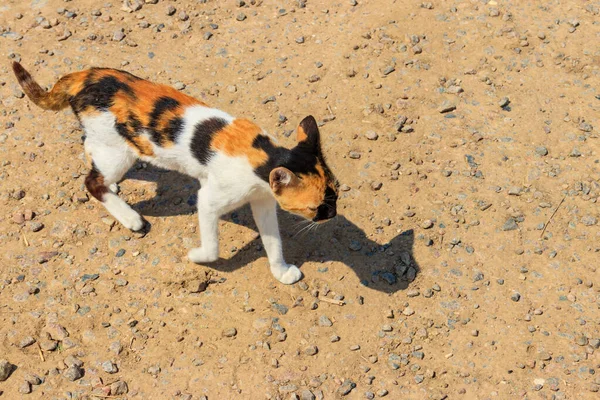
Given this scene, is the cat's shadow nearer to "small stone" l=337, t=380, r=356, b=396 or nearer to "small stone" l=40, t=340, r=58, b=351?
"small stone" l=337, t=380, r=356, b=396

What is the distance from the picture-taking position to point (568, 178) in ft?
18.6

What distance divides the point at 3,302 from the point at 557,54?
572 cm

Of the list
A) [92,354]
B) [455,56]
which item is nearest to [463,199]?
[455,56]

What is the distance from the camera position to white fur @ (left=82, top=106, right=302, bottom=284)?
454 cm

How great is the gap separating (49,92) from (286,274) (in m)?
2.37

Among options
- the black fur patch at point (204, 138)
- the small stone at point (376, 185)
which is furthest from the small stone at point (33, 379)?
the small stone at point (376, 185)

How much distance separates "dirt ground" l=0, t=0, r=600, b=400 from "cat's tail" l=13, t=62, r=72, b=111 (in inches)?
34.7

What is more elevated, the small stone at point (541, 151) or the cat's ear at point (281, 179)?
the cat's ear at point (281, 179)

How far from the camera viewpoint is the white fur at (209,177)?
14.9ft

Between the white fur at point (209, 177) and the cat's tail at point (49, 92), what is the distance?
1.11 ft

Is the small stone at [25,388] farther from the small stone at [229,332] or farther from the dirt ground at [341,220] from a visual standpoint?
the small stone at [229,332]

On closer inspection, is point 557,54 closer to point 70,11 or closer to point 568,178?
point 568,178

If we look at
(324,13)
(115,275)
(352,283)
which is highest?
(324,13)

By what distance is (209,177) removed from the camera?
Answer: 4680 mm
